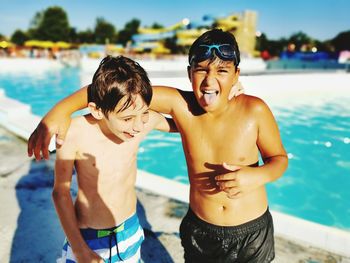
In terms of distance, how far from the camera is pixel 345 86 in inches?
707

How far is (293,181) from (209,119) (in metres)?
6.11

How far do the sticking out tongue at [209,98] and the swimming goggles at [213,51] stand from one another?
197 mm

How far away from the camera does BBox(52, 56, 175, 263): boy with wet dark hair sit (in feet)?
4.93

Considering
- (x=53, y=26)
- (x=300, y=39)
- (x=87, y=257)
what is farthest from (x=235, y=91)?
(x=300, y=39)

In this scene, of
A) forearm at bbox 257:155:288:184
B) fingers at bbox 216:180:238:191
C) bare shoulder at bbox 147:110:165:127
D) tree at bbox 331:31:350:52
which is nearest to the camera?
fingers at bbox 216:180:238:191

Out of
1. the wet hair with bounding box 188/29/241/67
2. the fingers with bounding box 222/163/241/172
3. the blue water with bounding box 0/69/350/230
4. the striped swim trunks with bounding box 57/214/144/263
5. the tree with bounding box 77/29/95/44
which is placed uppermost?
the tree with bounding box 77/29/95/44

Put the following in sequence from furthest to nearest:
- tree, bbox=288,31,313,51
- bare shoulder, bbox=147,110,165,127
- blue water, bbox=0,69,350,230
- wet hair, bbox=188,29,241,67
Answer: tree, bbox=288,31,313,51, blue water, bbox=0,69,350,230, bare shoulder, bbox=147,110,165,127, wet hair, bbox=188,29,241,67

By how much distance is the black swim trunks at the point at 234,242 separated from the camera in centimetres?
176

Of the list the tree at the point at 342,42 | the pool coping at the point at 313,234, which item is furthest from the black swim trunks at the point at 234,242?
the tree at the point at 342,42

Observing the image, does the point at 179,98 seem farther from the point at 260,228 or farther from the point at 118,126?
the point at 260,228

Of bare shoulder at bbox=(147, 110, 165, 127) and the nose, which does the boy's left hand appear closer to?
the nose

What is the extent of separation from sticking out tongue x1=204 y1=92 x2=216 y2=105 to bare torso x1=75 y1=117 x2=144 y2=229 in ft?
1.74

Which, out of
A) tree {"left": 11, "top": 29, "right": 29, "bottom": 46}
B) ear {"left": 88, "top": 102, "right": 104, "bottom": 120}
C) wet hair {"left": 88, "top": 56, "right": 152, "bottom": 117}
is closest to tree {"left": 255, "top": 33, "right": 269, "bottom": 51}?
tree {"left": 11, "top": 29, "right": 29, "bottom": 46}

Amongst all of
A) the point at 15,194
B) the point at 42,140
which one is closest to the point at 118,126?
the point at 42,140
